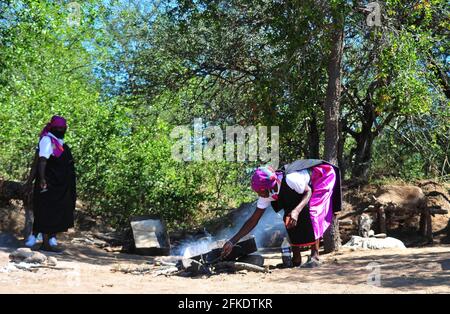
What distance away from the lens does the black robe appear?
802 cm

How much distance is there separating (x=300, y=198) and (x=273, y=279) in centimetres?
99

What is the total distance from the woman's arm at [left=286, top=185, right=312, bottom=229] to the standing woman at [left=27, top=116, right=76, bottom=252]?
3.28 m

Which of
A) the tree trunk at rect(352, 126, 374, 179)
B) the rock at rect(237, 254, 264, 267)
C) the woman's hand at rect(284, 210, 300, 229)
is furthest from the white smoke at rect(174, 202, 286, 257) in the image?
the woman's hand at rect(284, 210, 300, 229)

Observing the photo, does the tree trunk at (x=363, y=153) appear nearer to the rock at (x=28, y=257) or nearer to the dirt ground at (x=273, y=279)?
the dirt ground at (x=273, y=279)

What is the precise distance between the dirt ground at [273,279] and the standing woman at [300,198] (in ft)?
1.22

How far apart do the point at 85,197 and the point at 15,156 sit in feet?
5.76

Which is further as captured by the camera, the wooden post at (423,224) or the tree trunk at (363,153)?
the tree trunk at (363,153)

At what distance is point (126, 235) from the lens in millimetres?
10609

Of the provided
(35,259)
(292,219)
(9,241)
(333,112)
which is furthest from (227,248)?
(9,241)

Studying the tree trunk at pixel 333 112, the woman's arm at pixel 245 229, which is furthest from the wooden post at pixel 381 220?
the woman's arm at pixel 245 229

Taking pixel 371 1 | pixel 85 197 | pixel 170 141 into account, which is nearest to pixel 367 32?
pixel 371 1

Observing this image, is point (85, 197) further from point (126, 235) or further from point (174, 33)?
point (174, 33)

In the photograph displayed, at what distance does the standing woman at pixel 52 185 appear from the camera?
791 cm

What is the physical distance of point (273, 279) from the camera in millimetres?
6105
